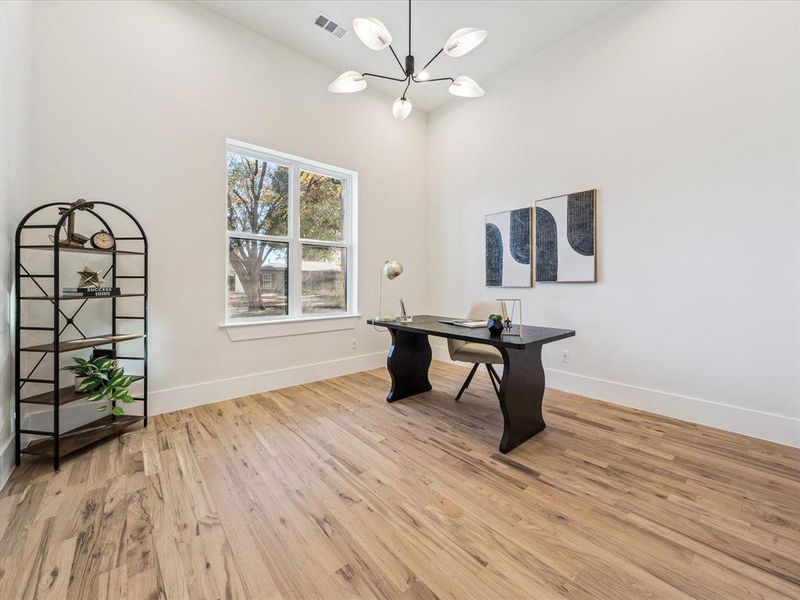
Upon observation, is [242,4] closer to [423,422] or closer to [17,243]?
[17,243]

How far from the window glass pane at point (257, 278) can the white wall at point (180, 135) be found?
17cm

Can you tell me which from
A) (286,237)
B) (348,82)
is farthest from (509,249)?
(286,237)

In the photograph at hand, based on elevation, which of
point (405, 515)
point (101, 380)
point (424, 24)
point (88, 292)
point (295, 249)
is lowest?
point (405, 515)

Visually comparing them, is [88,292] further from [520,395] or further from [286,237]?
[520,395]

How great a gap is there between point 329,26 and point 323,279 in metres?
2.50

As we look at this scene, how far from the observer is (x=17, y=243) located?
1978 mm

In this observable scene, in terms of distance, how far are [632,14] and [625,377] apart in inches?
126

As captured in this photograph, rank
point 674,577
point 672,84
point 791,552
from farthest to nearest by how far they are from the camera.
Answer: point 672,84 → point 791,552 → point 674,577

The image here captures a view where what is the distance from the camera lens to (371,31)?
2084 mm

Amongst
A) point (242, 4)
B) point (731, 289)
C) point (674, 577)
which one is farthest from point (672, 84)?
point (242, 4)

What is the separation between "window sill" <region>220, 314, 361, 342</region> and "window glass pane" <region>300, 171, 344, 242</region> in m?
0.95

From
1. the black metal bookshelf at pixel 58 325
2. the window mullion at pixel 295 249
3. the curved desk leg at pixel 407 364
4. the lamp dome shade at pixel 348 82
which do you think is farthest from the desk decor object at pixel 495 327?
the black metal bookshelf at pixel 58 325

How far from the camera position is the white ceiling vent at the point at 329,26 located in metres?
3.12

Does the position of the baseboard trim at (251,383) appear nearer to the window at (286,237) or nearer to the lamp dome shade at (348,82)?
the window at (286,237)
